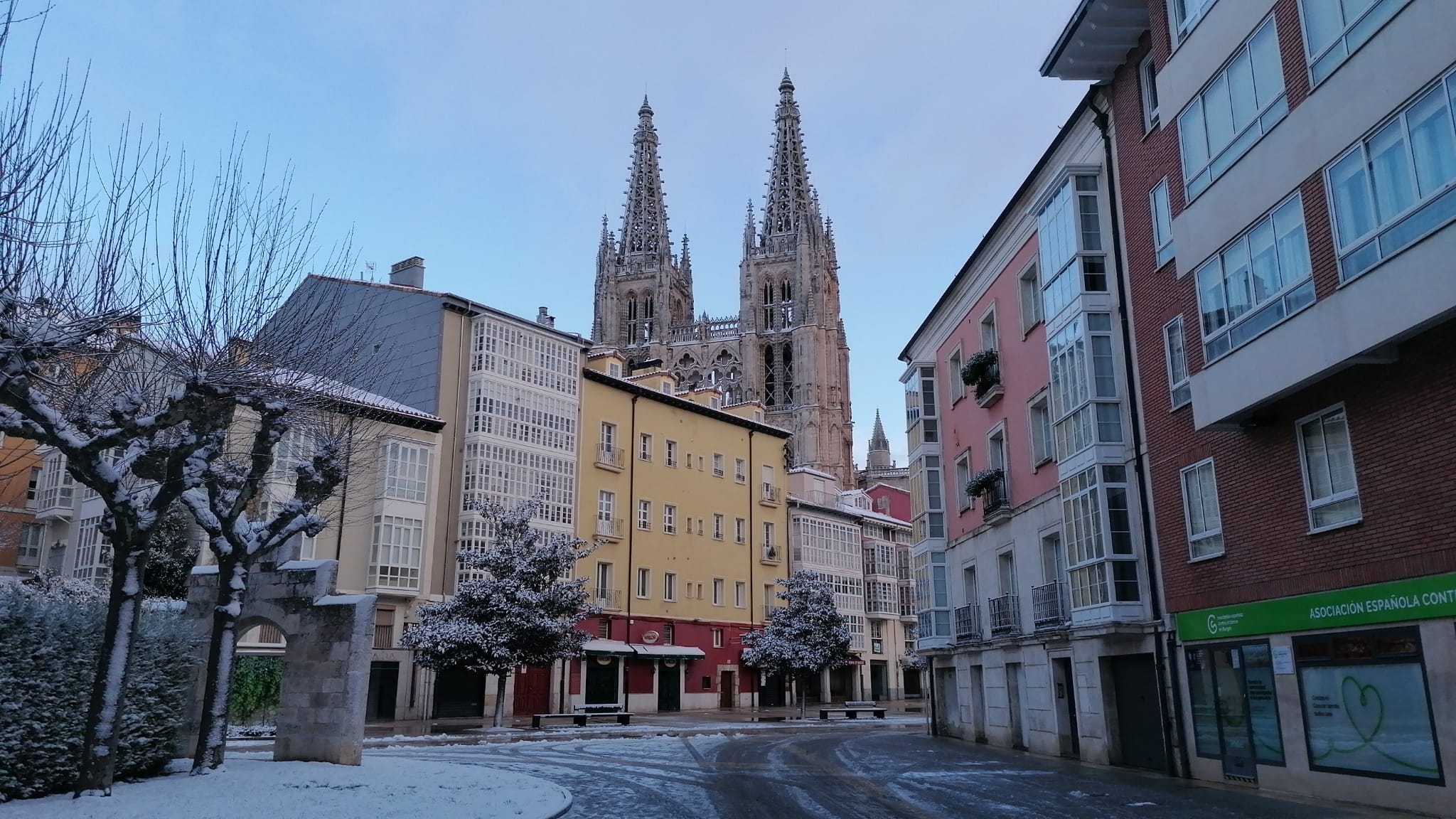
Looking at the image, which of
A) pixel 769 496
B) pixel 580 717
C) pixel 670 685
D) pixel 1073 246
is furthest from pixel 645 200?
pixel 1073 246

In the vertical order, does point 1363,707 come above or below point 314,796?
above

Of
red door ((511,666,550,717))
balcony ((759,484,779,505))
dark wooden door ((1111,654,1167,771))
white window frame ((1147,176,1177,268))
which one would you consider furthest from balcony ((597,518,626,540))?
white window frame ((1147,176,1177,268))

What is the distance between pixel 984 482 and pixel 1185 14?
1292 centimetres

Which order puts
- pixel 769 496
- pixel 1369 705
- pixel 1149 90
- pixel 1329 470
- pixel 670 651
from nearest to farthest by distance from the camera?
pixel 1369 705, pixel 1329 470, pixel 1149 90, pixel 670 651, pixel 769 496

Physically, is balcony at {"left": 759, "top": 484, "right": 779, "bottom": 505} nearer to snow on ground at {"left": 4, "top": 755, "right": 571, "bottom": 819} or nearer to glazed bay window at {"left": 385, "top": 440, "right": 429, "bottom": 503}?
glazed bay window at {"left": 385, "top": 440, "right": 429, "bottom": 503}

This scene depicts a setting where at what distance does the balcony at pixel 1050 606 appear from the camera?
857 inches

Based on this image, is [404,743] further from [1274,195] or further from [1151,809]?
[1274,195]

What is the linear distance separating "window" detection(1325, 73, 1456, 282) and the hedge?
16548mm

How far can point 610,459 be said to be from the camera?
50.3m

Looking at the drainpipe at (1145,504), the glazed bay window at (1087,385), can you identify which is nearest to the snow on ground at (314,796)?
the drainpipe at (1145,504)

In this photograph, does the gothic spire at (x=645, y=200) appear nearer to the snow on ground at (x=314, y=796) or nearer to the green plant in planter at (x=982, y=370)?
the green plant in planter at (x=982, y=370)

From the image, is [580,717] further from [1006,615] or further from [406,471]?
[1006,615]

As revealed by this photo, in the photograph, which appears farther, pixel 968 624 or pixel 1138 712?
pixel 968 624

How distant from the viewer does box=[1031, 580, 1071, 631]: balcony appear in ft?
71.4
